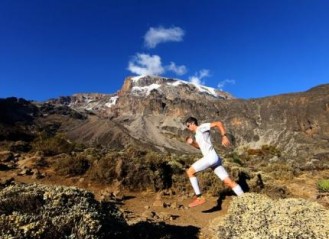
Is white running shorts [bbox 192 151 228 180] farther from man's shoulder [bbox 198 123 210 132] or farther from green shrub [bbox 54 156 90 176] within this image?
green shrub [bbox 54 156 90 176]

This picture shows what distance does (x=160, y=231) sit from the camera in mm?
8633

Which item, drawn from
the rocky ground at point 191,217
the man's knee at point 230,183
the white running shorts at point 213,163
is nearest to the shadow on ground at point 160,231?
the rocky ground at point 191,217

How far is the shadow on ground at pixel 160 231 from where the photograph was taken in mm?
8034

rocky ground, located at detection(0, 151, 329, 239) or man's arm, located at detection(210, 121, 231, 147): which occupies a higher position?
man's arm, located at detection(210, 121, 231, 147)

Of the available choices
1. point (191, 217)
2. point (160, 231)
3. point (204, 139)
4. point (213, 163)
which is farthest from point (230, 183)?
point (191, 217)

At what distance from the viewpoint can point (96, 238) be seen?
6.30m

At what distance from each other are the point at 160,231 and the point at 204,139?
6.72 feet

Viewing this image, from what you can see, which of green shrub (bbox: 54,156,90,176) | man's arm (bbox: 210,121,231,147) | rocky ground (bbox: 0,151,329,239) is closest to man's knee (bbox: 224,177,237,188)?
rocky ground (bbox: 0,151,329,239)

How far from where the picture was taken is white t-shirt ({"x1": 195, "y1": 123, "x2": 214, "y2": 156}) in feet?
29.9

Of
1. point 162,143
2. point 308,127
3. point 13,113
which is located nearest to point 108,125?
point 162,143

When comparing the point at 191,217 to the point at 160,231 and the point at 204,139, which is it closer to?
the point at 160,231

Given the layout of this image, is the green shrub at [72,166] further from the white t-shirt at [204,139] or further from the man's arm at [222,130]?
the man's arm at [222,130]

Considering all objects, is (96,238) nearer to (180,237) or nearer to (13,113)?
(180,237)

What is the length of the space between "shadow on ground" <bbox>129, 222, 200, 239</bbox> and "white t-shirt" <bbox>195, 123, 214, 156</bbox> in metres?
1.66
